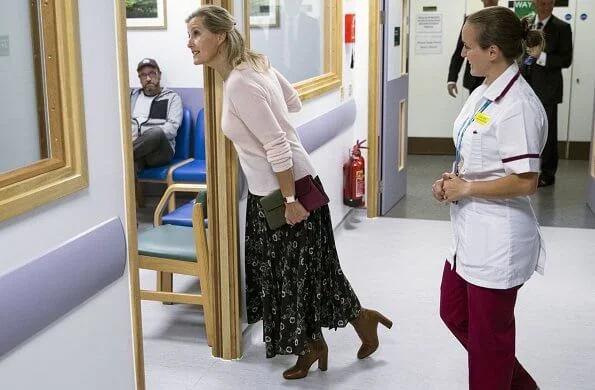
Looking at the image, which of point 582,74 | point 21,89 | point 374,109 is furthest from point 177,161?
point 582,74

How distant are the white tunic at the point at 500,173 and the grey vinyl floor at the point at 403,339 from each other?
93 cm

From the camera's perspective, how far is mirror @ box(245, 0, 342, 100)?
4340 mm

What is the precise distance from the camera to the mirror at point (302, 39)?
4.34m

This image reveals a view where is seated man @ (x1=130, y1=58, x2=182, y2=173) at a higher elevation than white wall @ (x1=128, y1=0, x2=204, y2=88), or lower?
lower

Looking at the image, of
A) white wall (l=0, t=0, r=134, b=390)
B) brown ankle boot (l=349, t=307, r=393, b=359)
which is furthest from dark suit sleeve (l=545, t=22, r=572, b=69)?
white wall (l=0, t=0, r=134, b=390)

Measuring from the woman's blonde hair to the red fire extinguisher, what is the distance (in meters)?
2.57

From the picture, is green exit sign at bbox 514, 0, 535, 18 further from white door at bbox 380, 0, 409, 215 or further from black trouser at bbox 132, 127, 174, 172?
black trouser at bbox 132, 127, 174, 172

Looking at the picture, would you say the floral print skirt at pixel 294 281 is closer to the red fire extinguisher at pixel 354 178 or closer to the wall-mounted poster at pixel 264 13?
the wall-mounted poster at pixel 264 13

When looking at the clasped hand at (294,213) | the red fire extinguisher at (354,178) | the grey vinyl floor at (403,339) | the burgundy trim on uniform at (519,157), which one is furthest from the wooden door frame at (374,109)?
the burgundy trim on uniform at (519,157)

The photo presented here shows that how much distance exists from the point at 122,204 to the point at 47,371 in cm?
58

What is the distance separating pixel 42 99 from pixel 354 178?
3753 millimetres

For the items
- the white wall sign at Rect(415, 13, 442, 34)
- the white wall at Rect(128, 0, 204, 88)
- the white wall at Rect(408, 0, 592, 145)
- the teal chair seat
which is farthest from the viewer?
the white wall sign at Rect(415, 13, 442, 34)

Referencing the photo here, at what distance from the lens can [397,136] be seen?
20.9 feet

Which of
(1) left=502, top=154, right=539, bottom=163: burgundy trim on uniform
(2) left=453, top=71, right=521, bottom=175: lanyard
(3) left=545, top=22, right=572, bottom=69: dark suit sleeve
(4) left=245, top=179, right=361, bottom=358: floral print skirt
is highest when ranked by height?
(3) left=545, top=22, right=572, bottom=69: dark suit sleeve
